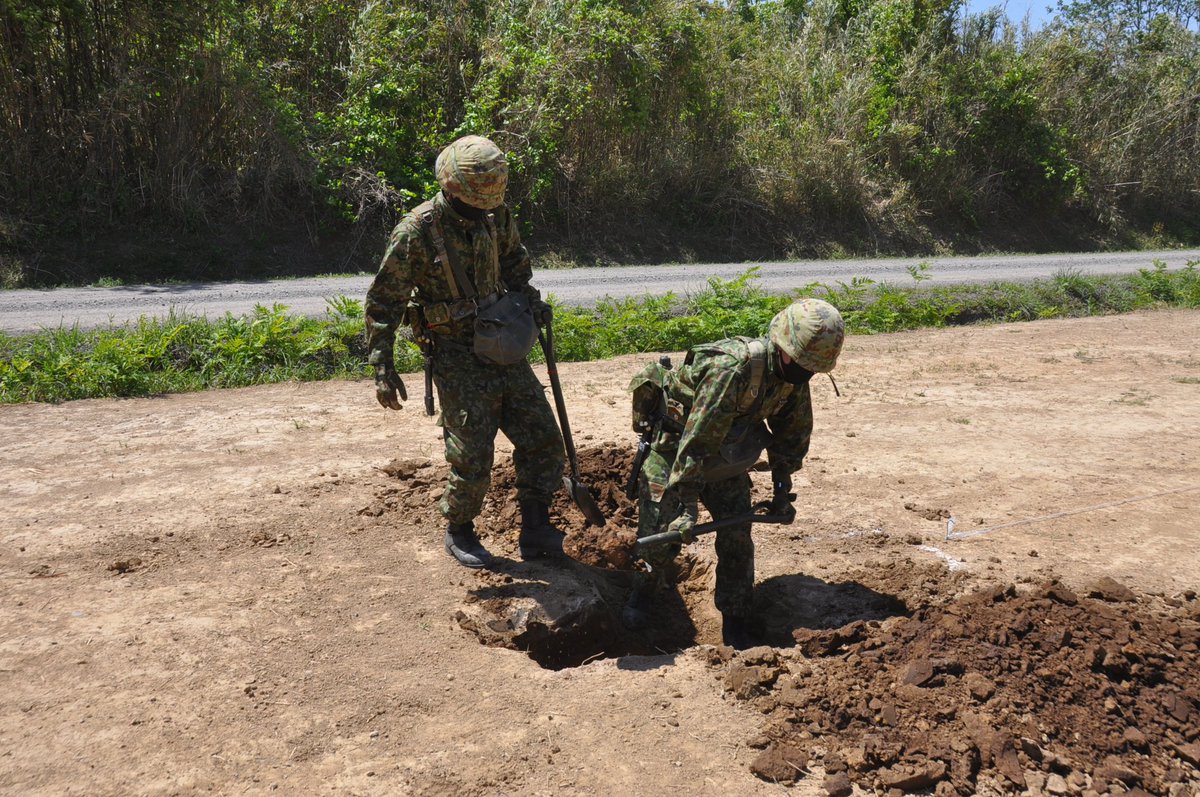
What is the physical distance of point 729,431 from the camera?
13.0 feet

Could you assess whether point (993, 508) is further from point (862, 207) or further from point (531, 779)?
point (862, 207)

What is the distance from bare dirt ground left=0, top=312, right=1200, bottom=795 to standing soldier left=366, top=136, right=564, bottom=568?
50 cm

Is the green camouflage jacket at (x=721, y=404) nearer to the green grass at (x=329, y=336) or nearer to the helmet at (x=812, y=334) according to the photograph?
the helmet at (x=812, y=334)

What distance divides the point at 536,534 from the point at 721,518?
97 cm

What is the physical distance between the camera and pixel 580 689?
3.69m

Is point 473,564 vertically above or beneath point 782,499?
beneath

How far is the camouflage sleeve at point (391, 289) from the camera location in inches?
167

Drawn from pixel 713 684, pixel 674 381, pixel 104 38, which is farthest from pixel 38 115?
pixel 713 684

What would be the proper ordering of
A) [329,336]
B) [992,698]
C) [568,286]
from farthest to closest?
[568,286] < [329,336] < [992,698]

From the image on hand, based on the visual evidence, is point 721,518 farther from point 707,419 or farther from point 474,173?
point 474,173

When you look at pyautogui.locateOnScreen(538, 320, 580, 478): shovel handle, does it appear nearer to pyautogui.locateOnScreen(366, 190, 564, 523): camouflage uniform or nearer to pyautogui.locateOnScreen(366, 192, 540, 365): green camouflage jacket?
pyautogui.locateOnScreen(366, 190, 564, 523): camouflage uniform

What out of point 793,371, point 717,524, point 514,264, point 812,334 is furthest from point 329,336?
point 812,334

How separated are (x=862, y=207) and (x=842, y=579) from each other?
14.5 metres

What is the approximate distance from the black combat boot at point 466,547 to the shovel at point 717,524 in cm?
90
